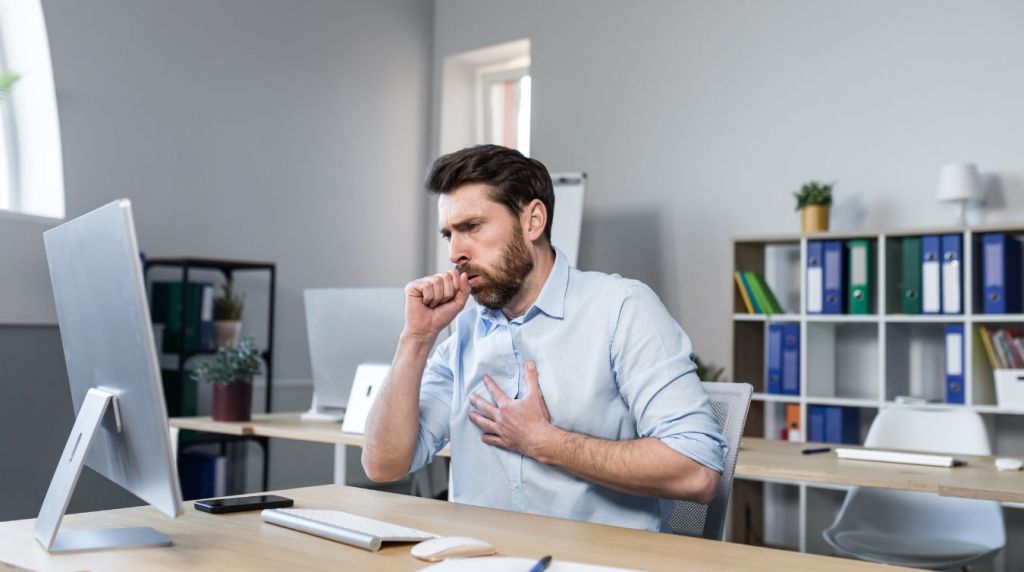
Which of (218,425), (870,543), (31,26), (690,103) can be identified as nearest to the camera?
(870,543)

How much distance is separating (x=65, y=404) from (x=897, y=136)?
3678mm

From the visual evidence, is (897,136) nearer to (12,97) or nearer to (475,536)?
(475,536)

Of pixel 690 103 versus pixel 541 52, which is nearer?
pixel 690 103

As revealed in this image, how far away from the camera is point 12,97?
4.00m

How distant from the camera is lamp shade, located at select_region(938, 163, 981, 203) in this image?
368 cm

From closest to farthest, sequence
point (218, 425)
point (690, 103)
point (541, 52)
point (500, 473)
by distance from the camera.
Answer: point (500, 473) < point (218, 425) < point (690, 103) < point (541, 52)

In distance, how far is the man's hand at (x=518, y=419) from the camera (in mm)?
1552

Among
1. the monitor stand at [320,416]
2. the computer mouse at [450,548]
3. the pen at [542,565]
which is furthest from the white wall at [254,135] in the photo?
the pen at [542,565]

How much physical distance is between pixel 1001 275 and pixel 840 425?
858 millimetres

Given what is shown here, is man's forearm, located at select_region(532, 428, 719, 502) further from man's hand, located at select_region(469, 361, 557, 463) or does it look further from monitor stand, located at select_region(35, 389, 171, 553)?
→ monitor stand, located at select_region(35, 389, 171, 553)

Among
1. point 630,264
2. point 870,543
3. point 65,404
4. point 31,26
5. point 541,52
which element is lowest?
point 870,543

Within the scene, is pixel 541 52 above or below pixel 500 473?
above

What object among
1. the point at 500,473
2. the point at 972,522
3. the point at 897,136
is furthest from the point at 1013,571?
the point at 500,473

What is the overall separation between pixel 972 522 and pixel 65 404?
3.36 metres
